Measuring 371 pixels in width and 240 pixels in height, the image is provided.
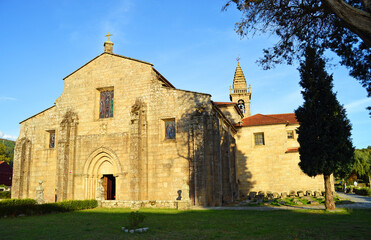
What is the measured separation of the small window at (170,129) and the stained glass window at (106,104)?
5198 millimetres

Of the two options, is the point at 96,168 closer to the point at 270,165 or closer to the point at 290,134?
the point at 270,165

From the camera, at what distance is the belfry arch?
2295 centimetres

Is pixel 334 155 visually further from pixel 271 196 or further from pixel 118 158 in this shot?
pixel 118 158

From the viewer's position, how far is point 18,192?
81.6ft

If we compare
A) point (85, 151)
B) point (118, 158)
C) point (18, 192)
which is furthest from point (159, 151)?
point (18, 192)

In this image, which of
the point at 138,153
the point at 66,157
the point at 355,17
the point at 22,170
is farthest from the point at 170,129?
the point at 355,17

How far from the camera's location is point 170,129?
22172 mm

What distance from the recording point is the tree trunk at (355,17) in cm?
623

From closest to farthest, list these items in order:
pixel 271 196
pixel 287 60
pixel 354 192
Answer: pixel 287 60, pixel 271 196, pixel 354 192

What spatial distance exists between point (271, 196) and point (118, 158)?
1450cm

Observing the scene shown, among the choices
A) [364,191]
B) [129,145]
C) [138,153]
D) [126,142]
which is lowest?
[364,191]

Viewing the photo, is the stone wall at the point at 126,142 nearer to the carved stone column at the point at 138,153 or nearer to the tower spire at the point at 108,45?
the carved stone column at the point at 138,153

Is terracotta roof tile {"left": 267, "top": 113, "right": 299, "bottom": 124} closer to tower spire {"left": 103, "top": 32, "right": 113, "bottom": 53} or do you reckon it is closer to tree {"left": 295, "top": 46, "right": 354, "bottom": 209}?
tree {"left": 295, "top": 46, "right": 354, "bottom": 209}

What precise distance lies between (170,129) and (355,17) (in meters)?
16.9
